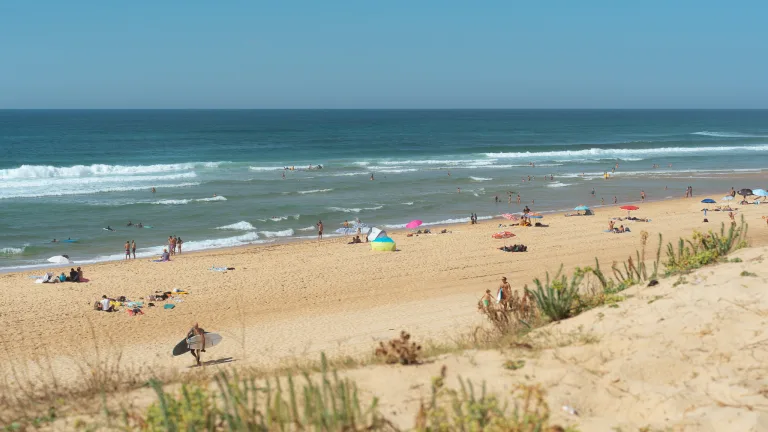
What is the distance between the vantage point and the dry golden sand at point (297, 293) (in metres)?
14.2

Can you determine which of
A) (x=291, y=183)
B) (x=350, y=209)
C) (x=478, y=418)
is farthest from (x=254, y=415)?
(x=291, y=183)

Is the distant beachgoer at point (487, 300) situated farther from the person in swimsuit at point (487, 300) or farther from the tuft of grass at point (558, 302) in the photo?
the tuft of grass at point (558, 302)

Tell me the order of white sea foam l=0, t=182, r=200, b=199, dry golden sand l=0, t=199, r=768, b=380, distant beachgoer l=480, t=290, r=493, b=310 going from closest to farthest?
1. distant beachgoer l=480, t=290, r=493, b=310
2. dry golden sand l=0, t=199, r=768, b=380
3. white sea foam l=0, t=182, r=200, b=199

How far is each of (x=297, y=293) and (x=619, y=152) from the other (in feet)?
187

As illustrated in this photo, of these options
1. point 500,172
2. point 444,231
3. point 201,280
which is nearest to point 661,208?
point 444,231

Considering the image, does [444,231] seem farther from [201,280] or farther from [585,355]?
[585,355]

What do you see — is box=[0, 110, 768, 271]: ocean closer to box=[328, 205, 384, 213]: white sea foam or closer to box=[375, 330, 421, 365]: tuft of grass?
box=[328, 205, 384, 213]: white sea foam

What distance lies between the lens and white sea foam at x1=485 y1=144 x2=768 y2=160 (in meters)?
67.0

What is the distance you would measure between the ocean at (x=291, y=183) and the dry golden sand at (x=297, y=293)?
4991 mm

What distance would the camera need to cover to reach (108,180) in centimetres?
4809

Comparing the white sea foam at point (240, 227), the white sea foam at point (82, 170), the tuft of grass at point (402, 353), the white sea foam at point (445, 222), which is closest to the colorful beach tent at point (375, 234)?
the white sea foam at point (445, 222)

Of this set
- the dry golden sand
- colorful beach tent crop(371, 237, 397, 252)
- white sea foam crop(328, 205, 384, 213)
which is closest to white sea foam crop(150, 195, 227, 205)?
white sea foam crop(328, 205, 384, 213)

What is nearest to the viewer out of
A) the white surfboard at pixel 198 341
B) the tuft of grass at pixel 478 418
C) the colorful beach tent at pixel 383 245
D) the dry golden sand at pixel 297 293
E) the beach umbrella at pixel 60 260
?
the tuft of grass at pixel 478 418

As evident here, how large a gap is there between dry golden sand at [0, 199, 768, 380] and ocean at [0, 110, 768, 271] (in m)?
4.99
